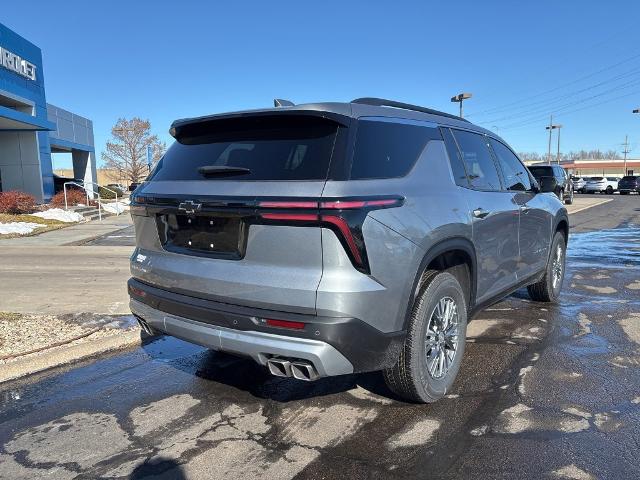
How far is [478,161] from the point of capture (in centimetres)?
424

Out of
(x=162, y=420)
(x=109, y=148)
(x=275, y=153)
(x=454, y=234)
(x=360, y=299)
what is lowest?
(x=162, y=420)

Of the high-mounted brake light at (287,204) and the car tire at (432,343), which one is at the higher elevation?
the high-mounted brake light at (287,204)

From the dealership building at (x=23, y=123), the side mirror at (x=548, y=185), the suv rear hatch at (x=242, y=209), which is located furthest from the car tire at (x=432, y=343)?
the dealership building at (x=23, y=123)

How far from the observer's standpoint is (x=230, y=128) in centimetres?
331

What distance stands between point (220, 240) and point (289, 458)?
→ 1.32 m

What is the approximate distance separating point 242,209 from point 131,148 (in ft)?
184

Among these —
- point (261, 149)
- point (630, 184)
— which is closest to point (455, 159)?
point (261, 149)

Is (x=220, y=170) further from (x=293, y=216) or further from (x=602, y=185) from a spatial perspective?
(x=602, y=185)

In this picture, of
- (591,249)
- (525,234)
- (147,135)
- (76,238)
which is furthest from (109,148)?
(525,234)

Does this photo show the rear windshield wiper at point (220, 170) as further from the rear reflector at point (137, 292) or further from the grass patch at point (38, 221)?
the grass patch at point (38, 221)

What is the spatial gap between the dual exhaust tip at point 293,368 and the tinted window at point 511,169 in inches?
111

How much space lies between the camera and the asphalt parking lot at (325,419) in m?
2.83

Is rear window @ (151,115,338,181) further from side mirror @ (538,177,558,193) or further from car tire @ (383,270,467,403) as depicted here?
side mirror @ (538,177,558,193)

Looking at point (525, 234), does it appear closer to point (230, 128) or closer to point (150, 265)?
point (230, 128)
